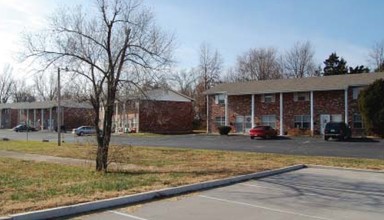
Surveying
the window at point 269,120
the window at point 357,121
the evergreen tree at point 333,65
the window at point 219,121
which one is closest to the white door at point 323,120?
the window at point 357,121

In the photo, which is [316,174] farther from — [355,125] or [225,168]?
[355,125]

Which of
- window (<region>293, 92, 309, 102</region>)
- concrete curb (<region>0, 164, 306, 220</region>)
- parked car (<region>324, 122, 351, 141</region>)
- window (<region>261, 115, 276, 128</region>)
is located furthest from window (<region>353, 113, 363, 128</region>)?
concrete curb (<region>0, 164, 306, 220</region>)

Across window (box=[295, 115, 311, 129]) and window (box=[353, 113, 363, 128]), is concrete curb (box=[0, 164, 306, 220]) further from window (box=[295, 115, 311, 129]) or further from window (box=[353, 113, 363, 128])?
window (box=[295, 115, 311, 129])

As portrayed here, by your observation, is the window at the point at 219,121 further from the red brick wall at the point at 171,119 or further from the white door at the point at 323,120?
the white door at the point at 323,120

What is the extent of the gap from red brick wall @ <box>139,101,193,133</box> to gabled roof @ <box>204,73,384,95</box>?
11565 mm

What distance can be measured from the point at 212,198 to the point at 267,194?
1617 mm

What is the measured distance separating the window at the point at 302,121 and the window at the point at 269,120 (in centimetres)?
268

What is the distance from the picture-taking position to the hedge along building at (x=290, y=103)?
4478 cm

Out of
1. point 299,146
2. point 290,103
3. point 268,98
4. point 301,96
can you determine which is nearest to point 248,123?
point 268,98

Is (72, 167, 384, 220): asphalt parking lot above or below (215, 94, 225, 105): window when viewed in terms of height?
below

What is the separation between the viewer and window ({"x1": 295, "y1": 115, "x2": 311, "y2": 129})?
47.2m

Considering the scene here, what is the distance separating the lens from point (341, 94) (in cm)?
4528

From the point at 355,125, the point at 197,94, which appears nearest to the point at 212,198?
the point at 355,125

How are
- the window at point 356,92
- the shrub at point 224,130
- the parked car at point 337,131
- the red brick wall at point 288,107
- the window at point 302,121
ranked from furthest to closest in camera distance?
the shrub at point 224,130, the window at point 302,121, the red brick wall at point 288,107, the window at point 356,92, the parked car at point 337,131
